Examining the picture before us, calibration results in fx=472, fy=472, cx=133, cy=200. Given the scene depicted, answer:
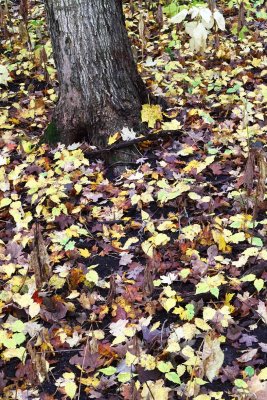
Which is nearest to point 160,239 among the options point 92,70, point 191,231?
point 191,231

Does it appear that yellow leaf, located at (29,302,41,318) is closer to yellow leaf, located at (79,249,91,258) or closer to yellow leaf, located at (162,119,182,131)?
yellow leaf, located at (79,249,91,258)

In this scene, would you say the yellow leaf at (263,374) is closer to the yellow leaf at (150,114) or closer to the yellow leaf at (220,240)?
the yellow leaf at (220,240)

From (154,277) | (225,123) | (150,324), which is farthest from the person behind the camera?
(225,123)

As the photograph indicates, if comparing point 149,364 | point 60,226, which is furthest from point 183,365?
point 60,226

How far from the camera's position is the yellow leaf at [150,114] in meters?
4.29

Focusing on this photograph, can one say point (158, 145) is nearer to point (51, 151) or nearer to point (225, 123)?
point (225, 123)

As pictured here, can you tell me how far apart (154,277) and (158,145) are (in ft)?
5.27

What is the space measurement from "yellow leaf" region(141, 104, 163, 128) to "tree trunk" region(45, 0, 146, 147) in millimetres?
69

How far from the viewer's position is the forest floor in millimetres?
2484

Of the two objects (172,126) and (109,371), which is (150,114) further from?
(109,371)

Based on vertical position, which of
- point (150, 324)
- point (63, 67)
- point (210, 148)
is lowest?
point (150, 324)

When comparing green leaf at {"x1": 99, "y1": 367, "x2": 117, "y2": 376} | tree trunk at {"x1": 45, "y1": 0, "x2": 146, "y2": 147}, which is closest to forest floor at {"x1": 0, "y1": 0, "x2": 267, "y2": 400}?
green leaf at {"x1": 99, "y1": 367, "x2": 117, "y2": 376}

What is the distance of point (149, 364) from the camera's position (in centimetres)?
249

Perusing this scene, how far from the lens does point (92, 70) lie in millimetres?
4012
